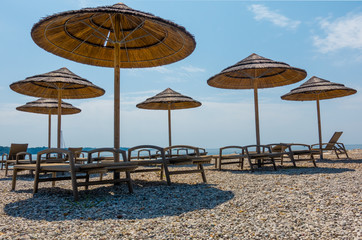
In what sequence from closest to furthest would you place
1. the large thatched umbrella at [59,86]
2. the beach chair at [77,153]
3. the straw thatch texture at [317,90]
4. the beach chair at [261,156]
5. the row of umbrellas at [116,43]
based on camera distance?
the row of umbrellas at [116,43]
the beach chair at [261,156]
the beach chair at [77,153]
the large thatched umbrella at [59,86]
the straw thatch texture at [317,90]

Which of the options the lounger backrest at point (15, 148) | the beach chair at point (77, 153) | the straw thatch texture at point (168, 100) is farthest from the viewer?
the straw thatch texture at point (168, 100)

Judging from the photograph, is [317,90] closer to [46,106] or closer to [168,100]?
[168,100]

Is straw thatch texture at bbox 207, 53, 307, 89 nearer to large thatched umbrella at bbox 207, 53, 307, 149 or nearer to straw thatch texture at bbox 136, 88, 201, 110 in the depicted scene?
large thatched umbrella at bbox 207, 53, 307, 149

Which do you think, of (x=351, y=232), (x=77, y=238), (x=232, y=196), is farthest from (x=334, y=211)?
(x=77, y=238)

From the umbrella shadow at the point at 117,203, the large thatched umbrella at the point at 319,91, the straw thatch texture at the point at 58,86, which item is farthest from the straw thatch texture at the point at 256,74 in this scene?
the umbrella shadow at the point at 117,203

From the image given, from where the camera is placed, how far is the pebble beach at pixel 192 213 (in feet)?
7.48

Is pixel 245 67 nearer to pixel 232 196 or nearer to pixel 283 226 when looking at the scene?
pixel 232 196

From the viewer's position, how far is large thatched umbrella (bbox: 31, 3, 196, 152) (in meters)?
4.55

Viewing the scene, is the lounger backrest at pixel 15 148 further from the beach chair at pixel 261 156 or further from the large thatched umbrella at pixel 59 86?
the beach chair at pixel 261 156

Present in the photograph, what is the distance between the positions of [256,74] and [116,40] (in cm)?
486

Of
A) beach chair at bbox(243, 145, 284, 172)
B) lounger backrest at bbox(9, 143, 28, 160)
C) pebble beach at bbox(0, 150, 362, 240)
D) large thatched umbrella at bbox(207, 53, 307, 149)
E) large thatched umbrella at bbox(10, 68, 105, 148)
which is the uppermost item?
large thatched umbrella at bbox(207, 53, 307, 149)

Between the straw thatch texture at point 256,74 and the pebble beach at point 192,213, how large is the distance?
355cm

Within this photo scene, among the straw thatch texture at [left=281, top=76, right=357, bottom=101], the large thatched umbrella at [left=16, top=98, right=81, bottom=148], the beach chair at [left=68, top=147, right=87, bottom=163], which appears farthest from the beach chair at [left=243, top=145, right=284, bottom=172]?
Result: the large thatched umbrella at [left=16, top=98, right=81, bottom=148]

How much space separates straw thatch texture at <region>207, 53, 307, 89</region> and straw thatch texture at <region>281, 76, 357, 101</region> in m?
1.44
